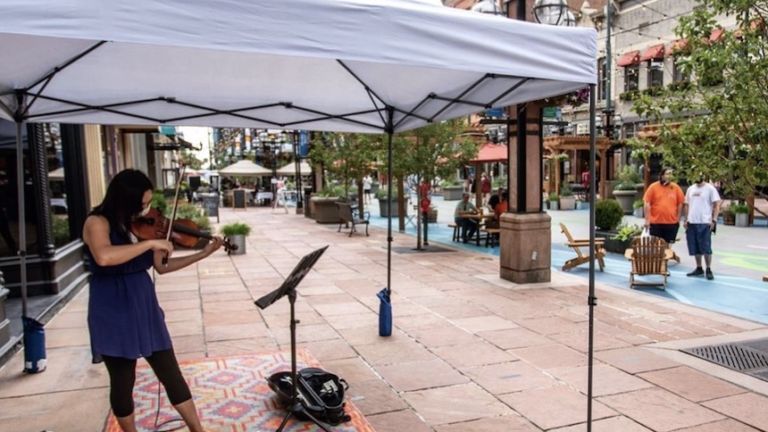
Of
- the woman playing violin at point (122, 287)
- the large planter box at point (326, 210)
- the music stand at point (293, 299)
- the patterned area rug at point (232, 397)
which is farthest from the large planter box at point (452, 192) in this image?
the woman playing violin at point (122, 287)

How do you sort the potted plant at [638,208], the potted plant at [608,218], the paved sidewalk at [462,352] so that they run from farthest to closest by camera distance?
the potted plant at [638,208], the potted plant at [608,218], the paved sidewalk at [462,352]

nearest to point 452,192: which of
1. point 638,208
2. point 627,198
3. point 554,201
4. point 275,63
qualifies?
point 554,201

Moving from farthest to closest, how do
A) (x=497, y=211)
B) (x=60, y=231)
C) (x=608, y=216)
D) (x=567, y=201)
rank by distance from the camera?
(x=567, y=201)
(x=497, y=211)
(x=608, y=216)
(x=60, y=231)

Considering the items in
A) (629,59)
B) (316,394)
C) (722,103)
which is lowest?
(316,394)

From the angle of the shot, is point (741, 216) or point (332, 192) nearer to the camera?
point (741, 216)

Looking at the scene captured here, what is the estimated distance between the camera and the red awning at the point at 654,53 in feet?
89.5

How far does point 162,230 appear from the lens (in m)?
3.14

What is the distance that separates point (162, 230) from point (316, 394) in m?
1.49

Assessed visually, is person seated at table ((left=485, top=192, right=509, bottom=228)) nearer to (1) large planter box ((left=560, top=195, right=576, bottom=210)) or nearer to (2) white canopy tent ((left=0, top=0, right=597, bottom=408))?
(2) white canopy tent ((left=0, top=0, right=597, bottom=408))

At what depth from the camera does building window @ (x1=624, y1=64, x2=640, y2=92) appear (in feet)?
101

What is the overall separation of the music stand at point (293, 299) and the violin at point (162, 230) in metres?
0.48

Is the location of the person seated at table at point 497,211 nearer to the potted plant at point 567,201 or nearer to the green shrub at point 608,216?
the green shrub at point 608,216

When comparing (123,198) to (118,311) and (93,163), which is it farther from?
(93,163)

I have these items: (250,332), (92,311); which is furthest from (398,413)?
(250,332)
